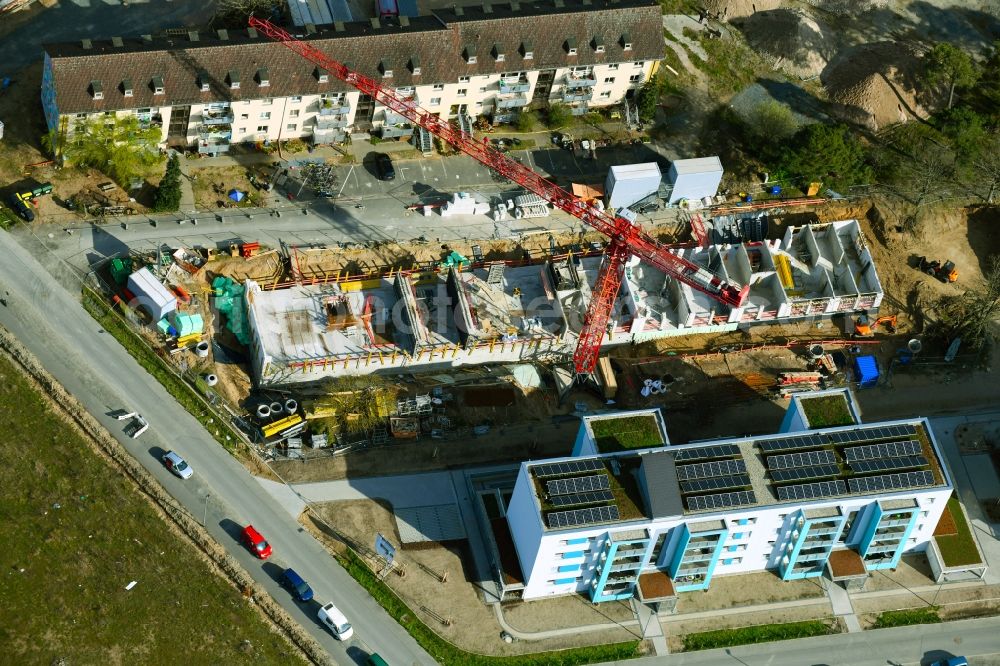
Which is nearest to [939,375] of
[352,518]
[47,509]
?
[352,518]

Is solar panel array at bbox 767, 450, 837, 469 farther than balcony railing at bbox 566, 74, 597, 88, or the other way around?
balcony railing at bbox 566, 74, 597, 88

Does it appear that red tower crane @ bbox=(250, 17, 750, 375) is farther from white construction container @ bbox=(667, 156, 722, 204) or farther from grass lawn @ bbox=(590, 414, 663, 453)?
grass lawn @ bbox=(590, 414, 663, 453)

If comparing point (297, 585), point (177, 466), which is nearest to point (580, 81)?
point (177, 466)

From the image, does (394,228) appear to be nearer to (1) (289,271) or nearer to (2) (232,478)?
(1) (289,271)

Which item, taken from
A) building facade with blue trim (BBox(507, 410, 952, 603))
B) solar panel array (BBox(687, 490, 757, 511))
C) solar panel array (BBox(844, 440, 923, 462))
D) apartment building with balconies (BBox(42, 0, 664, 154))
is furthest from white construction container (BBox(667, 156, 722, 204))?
solar panel array (BBox(687, 490, 757, 511))

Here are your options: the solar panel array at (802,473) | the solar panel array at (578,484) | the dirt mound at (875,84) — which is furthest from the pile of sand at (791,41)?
the solar panel array at (578,484)

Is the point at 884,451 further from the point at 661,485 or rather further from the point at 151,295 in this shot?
the point at 151,295
